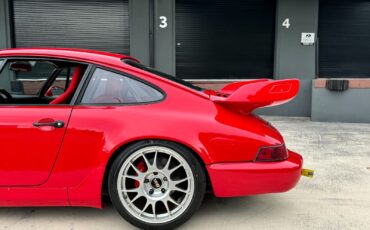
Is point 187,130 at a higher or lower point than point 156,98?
lower

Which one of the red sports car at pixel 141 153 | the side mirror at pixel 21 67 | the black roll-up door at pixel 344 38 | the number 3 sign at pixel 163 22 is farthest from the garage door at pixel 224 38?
the red sports car at pixel 141 153

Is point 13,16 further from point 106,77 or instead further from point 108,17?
point 106,77

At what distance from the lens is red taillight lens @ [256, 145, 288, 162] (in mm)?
2947

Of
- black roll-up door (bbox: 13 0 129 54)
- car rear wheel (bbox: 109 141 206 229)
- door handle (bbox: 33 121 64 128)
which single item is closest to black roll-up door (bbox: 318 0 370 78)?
black roll-up door (bbox: 13 0 129 54)

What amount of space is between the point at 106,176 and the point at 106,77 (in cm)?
81

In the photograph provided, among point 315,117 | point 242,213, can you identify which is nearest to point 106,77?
point 242,213

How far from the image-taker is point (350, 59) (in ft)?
30.0

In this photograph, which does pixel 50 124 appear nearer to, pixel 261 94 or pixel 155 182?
pixel 155 182

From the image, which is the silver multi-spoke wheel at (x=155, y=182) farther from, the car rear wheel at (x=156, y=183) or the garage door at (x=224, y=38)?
the garage door at (x=224, y=38)

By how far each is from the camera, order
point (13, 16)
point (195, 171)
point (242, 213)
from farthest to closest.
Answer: point (13, 16) → point (242, 213) → point (195, 171)

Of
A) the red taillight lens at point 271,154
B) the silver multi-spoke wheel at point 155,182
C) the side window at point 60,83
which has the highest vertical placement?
the side window at point 60,83

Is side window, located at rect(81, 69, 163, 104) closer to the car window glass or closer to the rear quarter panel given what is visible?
the rear quarter panel

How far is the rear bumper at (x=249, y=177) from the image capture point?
2.89 m

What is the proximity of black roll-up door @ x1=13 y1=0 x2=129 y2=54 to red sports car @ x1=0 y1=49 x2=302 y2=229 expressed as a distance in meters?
6.32
